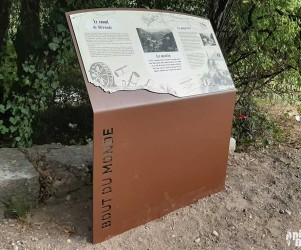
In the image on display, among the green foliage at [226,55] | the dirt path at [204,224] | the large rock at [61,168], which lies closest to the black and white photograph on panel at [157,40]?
the green foliage at [226,55]

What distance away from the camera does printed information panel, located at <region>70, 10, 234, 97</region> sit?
237 centimetres

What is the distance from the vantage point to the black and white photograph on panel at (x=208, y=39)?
319 cm

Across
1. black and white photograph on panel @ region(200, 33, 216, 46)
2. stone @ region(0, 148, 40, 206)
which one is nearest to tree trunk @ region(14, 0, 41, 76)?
stone @ region(0, 148, 40, 206)

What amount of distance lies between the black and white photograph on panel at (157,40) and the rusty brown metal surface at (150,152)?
12.9 inches

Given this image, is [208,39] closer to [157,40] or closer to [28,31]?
[157,40]

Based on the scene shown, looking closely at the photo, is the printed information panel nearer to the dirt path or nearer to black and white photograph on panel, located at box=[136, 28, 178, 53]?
black and white photograph on panel, located at box=[136, 28, 178, 53]

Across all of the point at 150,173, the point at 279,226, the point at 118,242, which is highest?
the point at 150,173

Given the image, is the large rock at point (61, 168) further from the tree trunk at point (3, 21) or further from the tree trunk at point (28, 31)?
the tree trunk at point (3, 21)

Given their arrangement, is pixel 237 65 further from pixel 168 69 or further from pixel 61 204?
pixel 61 204


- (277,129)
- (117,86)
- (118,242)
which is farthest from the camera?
(277,129)

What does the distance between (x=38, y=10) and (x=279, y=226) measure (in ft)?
8.51

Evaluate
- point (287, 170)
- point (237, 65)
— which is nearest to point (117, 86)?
point (287, 170)

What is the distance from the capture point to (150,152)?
8.75 ft

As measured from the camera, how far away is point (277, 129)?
5.38 meters
